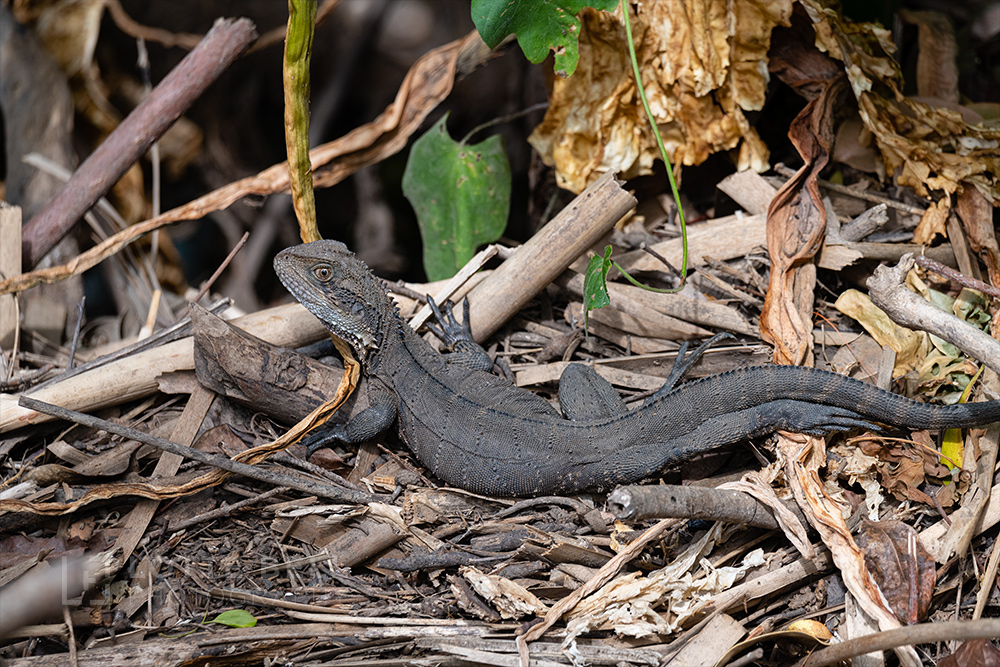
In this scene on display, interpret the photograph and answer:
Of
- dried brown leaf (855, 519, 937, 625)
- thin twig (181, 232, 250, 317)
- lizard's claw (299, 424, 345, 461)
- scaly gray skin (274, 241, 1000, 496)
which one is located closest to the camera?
dried brown leaf (855, 519, 937, 625)

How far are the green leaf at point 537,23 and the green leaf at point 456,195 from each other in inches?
42.9

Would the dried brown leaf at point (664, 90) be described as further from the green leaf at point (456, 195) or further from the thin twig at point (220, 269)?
the thin twig at point (220, 269)

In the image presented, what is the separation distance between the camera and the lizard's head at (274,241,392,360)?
4215mm

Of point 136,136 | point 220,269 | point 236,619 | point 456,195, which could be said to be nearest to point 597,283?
point 456,195

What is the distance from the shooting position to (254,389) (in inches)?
154

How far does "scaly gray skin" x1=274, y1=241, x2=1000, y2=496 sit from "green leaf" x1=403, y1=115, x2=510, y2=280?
0.66m

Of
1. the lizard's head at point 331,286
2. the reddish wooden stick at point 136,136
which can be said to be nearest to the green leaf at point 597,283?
the lizard's head at point 331,286

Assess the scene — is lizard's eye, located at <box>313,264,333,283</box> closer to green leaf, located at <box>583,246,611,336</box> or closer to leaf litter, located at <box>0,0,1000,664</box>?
leaf litter, located at <box>0,0,1000,664</box>

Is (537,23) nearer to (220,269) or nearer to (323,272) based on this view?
(323,272)

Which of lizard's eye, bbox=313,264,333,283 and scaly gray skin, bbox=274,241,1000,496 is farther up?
lizard's eye, bbox=313,264,333,283

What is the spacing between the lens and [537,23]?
3.79 meters

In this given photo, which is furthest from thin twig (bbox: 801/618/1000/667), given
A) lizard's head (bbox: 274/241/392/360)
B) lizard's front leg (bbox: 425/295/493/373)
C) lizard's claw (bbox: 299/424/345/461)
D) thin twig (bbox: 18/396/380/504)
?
lizard's head (bbox: 274/241/392/360)

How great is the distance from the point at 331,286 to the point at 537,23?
185cm

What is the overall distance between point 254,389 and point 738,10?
3.59m
